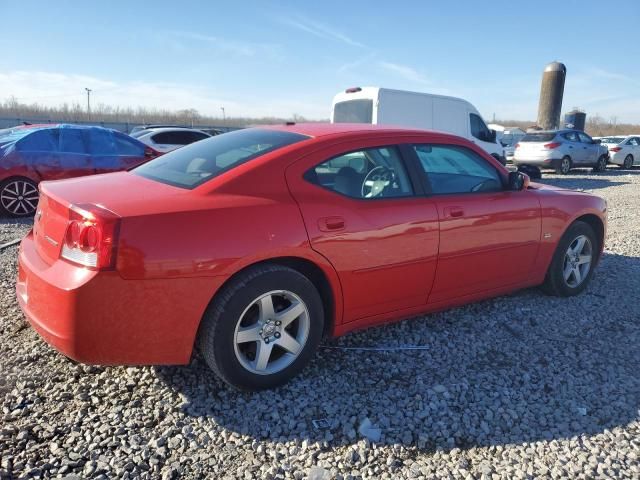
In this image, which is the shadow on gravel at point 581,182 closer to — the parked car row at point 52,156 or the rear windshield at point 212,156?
the parked car row at point 52,156

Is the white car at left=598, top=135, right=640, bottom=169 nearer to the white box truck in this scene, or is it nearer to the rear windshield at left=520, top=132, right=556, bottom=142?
the rear windshield at left=520, top=132, right=556, bottom=142

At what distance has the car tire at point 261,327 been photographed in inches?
104

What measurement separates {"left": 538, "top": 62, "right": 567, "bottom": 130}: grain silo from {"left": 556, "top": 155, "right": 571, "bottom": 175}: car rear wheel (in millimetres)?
11693

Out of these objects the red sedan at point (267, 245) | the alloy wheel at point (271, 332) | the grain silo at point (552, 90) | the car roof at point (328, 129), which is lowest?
the alloy wheel at point (271, 332)

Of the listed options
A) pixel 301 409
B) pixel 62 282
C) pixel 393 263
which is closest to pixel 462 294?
pixel 393 263

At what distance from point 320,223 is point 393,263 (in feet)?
2.04

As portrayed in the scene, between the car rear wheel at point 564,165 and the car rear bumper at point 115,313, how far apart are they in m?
17.0

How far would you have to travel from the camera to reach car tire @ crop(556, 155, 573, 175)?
666 inches

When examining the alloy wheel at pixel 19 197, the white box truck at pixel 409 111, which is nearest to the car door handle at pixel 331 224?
the alloy wheel at pixel 19 197

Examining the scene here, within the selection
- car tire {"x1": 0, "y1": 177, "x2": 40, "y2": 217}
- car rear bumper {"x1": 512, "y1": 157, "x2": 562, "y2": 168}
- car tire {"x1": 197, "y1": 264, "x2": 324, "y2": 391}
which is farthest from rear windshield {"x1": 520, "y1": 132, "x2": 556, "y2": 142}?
car tire {"x1": 197, "y1": 264, "x2": 324, "y2": 391}

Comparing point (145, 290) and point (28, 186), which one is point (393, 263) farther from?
point (28, 186)

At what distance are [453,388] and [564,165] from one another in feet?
53.7

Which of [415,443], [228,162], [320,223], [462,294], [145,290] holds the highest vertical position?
[228,162]

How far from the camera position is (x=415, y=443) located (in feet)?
8.16
